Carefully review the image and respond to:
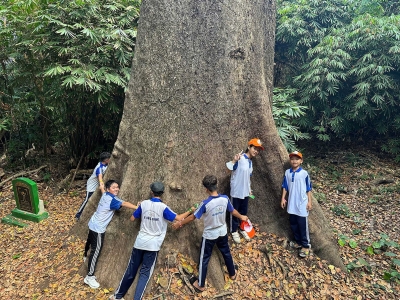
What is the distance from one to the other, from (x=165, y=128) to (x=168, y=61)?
0.94 meters

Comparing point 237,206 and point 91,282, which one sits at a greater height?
point 237,206

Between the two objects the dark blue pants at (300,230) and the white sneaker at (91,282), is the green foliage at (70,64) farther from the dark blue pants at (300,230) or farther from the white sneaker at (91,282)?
the dark blue pants at (300,230)

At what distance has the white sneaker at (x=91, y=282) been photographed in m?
3.71

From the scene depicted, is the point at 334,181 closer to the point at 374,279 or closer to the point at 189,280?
the point at 374,279

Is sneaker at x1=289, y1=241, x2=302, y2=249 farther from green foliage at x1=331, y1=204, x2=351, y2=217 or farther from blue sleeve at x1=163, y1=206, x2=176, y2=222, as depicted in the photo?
green foliage at x1=331, y1=204, x2=351, y2=217

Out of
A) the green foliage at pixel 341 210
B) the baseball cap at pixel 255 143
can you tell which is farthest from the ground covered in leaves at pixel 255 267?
the baseball cap at pixel 255 143

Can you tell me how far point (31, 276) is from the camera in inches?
162

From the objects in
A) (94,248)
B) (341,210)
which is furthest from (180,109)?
(341,210)

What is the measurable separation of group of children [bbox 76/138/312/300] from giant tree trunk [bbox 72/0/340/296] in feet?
0.61

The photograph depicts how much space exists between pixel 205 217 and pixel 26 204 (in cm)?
456

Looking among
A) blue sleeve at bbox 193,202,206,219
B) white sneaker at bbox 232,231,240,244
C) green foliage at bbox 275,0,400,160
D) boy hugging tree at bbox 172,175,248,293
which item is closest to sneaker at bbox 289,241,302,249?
white sneaker at bbox 232,231,240,244

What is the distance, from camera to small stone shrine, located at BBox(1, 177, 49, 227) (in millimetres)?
5816

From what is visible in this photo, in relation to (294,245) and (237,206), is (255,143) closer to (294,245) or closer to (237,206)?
(237,206)

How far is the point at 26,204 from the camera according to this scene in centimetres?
596
